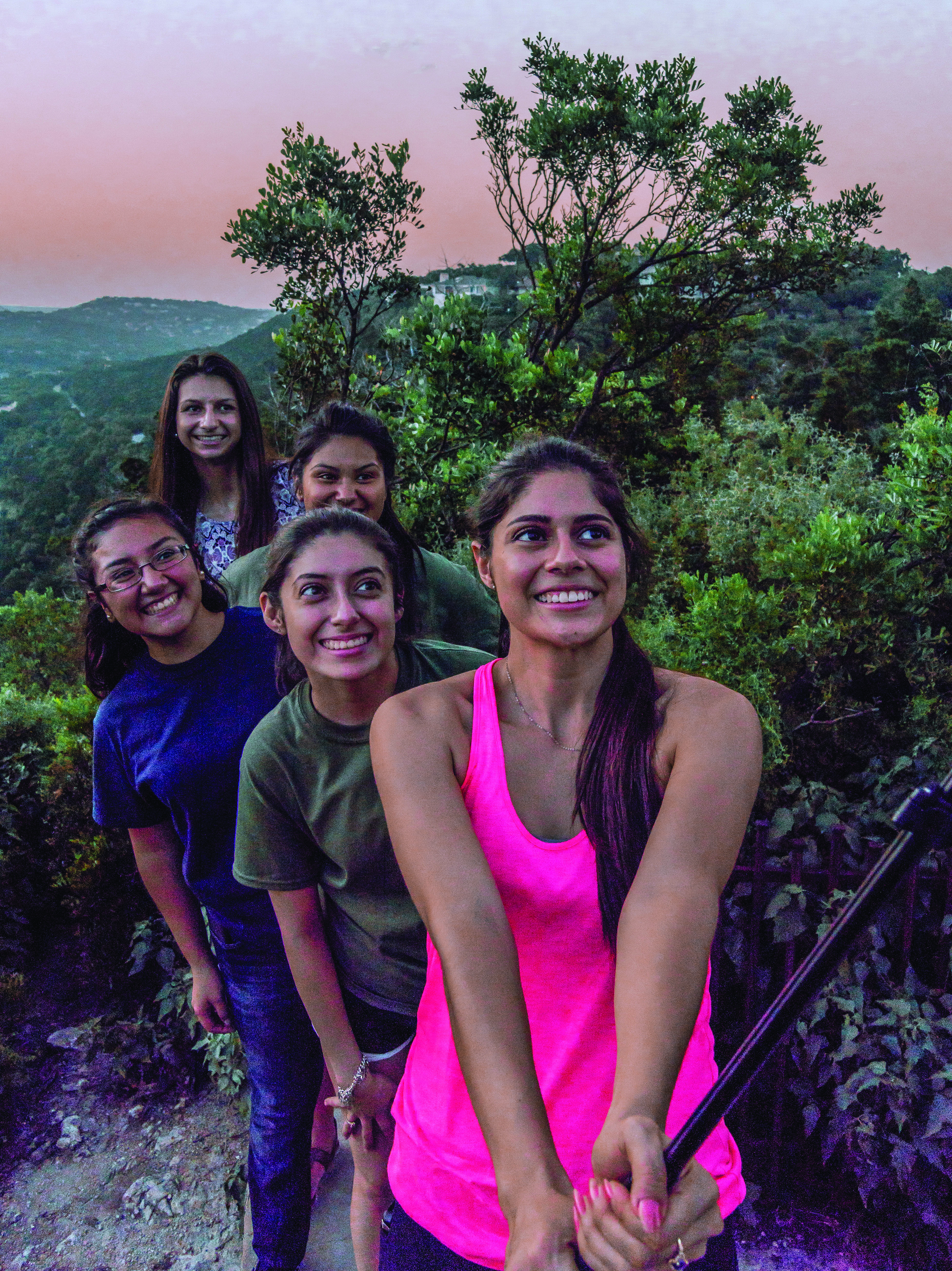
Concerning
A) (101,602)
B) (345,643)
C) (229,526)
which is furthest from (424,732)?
(229,526)

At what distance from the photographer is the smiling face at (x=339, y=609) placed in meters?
1.85

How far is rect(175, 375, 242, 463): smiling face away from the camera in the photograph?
308cm

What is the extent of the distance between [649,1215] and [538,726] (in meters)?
0.71

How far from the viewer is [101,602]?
2.19 m

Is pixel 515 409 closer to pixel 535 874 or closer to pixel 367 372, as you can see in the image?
pixel 367 372

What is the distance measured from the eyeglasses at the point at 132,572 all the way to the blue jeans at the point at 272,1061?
2.85ft

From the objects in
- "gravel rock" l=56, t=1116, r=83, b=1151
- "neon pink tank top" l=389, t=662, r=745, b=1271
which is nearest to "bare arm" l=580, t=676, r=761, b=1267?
"neon pink tank top" l=389, t=662, r=745, b=1271

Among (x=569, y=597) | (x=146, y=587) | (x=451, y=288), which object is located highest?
(x=451, y=288)

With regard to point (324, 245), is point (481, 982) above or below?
below

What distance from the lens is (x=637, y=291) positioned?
5.64m

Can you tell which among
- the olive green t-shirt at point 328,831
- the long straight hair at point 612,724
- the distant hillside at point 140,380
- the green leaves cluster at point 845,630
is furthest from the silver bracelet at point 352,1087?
the distant hillside at point 140,380

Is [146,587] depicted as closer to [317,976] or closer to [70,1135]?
[317,976]

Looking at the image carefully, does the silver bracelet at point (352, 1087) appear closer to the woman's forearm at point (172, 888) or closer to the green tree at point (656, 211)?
the woman's forearm at point (172, 888)

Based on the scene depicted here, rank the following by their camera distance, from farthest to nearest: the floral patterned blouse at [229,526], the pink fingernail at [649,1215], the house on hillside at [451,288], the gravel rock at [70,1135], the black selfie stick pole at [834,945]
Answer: the house on hillside at [451,288], the gravel rock at [70,1135], the floral patterned blouse at [229,526], the pink fingernail at [649,1215], the black selfie stick pole at [834,945]
